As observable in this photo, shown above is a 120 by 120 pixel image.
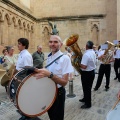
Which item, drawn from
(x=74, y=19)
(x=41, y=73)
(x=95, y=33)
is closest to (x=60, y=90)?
(x=41, y=73)

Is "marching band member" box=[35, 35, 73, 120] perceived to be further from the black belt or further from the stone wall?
the stone wall

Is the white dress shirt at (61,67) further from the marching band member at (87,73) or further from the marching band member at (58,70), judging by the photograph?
the marching band member at (87,73)

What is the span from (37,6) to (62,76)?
60.6 feet

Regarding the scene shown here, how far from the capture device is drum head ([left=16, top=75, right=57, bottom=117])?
2.20 meters

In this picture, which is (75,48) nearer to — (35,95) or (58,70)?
(58,70)

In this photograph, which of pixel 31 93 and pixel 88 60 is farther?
pixel 88 60

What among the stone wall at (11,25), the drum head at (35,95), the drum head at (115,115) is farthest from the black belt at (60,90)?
the stone wall at (11,25)

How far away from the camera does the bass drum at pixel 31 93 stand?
2184 mm

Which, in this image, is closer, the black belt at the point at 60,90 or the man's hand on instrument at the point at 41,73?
the man's hand on instrument at the point at 41,73

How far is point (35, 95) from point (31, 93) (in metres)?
0.06

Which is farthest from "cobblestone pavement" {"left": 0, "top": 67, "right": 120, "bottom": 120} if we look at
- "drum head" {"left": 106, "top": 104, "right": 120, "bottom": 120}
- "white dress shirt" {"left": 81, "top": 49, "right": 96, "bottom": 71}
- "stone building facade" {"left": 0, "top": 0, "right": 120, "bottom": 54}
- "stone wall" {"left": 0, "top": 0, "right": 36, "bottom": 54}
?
"stone building facade" {"left": 0, "top": 0, "right": 120, "bottom": 54}

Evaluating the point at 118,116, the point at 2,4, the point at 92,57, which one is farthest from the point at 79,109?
the point at 2,4

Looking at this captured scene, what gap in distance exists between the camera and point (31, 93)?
7.43 feet

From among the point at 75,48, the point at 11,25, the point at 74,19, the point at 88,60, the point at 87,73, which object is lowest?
the point at 87,73
